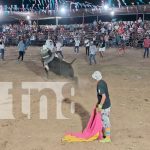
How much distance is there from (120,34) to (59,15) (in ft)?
34.3

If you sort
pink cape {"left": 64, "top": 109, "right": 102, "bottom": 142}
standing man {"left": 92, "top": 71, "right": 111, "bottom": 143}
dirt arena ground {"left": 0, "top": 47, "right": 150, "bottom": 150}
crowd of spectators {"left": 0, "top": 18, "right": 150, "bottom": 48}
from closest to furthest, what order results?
1. standing man {"left": 92, "top": 71, "right": 111, "bottom": 143}
2. pink cape {"left": 64, "top": 109, "right": 102, "bottom": 142}
3. dirt arena ground {"left": 0, "top": 47, "right": 150, "bottom": 150}
4. crowd of spectators {"left": 0, "top": 18, "right": 150, "bottom": 48}

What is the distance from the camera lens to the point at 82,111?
46.5 ft

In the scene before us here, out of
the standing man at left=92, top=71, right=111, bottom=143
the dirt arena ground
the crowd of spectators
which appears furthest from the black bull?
the crowd of spectators

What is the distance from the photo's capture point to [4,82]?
19.8m

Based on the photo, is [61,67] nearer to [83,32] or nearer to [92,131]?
[92,131]

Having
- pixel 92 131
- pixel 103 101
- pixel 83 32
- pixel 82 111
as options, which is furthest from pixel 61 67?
pixel 83 32

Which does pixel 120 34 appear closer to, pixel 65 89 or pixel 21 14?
pixel 21 14

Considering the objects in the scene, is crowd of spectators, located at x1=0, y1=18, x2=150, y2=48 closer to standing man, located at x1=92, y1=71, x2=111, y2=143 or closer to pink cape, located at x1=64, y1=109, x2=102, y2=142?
pink cape, located at x1=64, y1=109, x2=102, y2=142

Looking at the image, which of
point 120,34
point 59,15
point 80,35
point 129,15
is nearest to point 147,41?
point 120,34

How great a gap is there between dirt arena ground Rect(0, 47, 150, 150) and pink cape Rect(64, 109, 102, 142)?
23 cm

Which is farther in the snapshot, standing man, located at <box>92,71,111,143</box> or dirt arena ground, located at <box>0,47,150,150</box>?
dirt arena ground, located at <box>0,47,150,150</box>

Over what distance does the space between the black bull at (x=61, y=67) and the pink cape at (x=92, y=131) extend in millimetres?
9163

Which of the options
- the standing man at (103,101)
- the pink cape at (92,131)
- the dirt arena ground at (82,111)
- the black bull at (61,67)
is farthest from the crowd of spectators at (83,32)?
the standing man at (103,101)

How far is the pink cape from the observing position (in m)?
10.6
